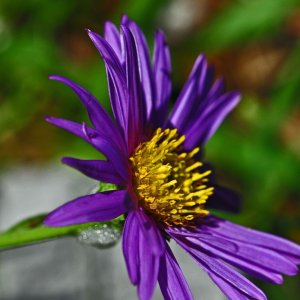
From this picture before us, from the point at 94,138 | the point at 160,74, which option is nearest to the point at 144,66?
the point at 160,74

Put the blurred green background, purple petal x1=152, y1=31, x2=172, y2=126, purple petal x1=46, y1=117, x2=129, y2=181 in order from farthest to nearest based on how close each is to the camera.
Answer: the blurred green background < purple petal x1=152, y1=31, x2=172, y2=126 < purple petal x1=46, y1=117, x2=129, y2=181

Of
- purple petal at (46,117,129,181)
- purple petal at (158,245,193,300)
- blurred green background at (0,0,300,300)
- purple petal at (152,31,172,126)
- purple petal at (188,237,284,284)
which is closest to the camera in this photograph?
purple petal at (46,117,129,181)

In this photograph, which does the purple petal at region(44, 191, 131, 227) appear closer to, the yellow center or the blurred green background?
the yellow center

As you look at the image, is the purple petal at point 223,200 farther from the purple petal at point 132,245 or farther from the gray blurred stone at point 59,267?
the gray blurred stone at point 59,267

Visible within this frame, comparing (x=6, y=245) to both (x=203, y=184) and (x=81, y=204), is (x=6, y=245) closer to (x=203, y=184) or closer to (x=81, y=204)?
(x=81, y=204)

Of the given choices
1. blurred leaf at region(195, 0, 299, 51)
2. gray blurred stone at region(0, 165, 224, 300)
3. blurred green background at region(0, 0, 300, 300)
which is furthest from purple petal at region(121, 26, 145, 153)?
blurred leaf at region(195, 0, 299, 51)

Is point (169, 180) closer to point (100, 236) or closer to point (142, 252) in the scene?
point (100, 236)

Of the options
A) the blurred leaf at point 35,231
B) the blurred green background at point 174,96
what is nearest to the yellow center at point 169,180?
the blurred leaf at point 35,231
